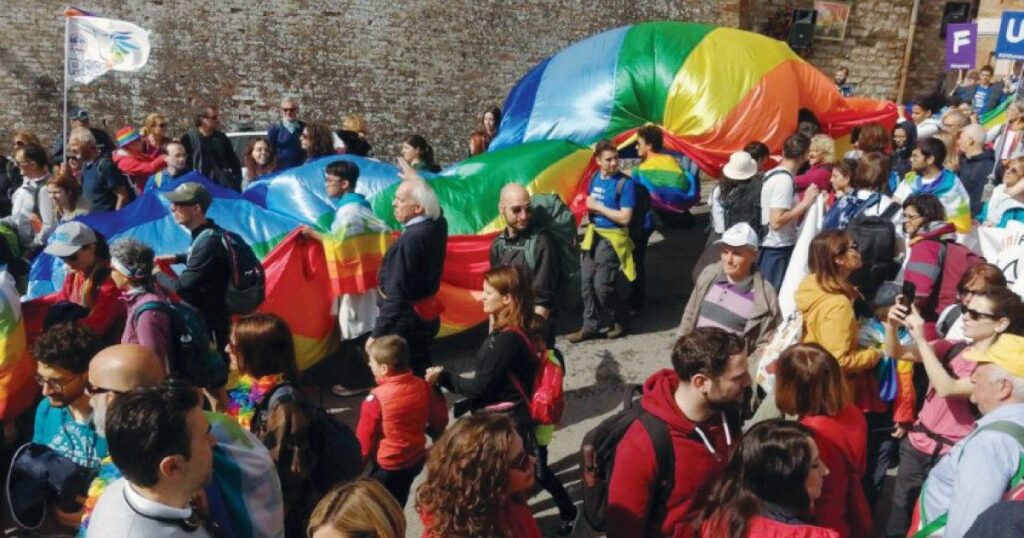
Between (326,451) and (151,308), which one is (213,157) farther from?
(326,451)

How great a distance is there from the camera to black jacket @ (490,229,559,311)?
16.5 ft

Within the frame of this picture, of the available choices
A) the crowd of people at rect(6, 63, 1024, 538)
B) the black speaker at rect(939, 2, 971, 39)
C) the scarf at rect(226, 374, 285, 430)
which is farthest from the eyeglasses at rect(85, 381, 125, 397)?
the black speaker at rect(939, 2, 971, 39)

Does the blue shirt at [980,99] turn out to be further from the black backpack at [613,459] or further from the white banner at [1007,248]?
the black backpack at [613,459]

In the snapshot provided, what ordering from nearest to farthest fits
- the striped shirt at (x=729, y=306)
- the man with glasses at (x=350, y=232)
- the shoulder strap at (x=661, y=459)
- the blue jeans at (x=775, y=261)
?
1. the shoulder strap at (x=661, y=459)
2. the striped shirt at (x=729, y=306)
3. the man with glasses at (x=350, y=232)
4. the blue jeans at (x=775, y=261)

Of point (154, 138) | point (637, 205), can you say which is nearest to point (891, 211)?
point (637, 205)

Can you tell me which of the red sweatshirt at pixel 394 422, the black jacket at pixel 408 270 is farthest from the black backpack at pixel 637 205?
the red sweatshirt at pixel 394 422

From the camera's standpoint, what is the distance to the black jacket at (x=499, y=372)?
3.72 metres

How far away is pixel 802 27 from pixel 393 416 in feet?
50.7

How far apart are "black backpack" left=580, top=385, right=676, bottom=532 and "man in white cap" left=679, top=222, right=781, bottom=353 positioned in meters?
1.43

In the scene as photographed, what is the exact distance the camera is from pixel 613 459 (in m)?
2.89

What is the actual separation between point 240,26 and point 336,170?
329 inches

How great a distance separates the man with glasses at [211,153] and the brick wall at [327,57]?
4681mm

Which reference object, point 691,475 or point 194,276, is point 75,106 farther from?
point 691,475

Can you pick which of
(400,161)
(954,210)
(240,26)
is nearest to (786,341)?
(954,210)
